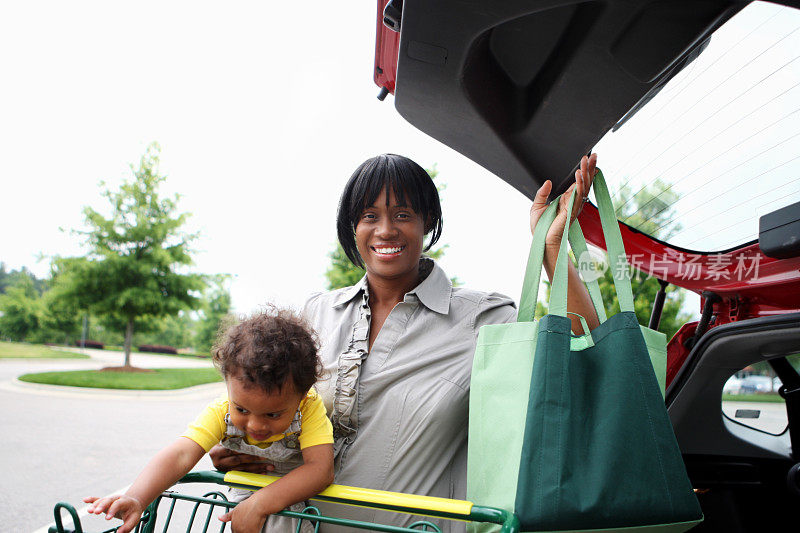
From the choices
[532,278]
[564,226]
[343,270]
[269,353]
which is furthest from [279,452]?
[343,270]

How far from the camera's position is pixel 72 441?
790 centimetres

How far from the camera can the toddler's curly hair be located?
59.6 inches

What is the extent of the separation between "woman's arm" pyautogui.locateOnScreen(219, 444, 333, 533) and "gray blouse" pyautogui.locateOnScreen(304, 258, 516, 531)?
22cm

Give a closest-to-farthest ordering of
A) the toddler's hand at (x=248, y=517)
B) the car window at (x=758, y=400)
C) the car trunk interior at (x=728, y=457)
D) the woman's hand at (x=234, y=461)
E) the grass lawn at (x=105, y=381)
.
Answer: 1. the toddler's hand at (x=248, y=517)
2. the woman's hand at (x=234, y=461)
3. the car trunk interior at (x=728, y=457)
4. the car window at (x=758, y=400)
5. the grass lawn at (x=105, y=381)

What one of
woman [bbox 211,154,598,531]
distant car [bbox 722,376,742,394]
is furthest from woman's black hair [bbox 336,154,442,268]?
distant car [bbox 722,376,742,394]

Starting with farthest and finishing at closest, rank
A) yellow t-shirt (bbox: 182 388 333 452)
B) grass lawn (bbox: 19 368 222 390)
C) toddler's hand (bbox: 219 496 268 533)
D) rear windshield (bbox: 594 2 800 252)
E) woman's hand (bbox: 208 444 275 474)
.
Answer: grass lawn (bbox: 19 368 222 390) → woman's hand (bbox: 208 444 275 474) → yellow t-shirt (bbox: 182 388 333 452) → toddler's hand (bbox: 219 496 268 533) → rear windshield (bbox: 594 2 800 252)

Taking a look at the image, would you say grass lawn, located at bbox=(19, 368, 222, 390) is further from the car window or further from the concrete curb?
the car window

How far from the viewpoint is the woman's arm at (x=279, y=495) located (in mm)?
1425

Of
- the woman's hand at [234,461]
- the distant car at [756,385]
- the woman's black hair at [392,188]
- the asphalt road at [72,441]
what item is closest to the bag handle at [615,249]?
the woman's black hair at [392,188]

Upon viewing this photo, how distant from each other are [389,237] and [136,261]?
1843 centimetres

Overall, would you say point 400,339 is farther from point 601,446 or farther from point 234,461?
point 601,446

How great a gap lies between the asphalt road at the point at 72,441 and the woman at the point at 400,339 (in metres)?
4.32

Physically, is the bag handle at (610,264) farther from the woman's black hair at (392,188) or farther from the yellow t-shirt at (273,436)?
the yellow t-shirt at (273,436)

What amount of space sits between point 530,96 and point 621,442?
92 cm
